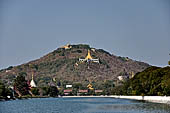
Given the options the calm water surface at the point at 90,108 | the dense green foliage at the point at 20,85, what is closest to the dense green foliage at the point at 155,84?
the calm water surface at the point at 90,108

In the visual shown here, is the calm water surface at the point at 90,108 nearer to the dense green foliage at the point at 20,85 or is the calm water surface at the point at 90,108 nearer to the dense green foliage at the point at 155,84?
the dense green foliage at the point at 155,84

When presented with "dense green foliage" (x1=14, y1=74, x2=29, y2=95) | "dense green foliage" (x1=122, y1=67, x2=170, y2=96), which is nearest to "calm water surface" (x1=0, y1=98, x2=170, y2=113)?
"dense green foliage" (x1=122, y1=67, x2=170, y2=96)

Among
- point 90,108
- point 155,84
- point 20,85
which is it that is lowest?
point 90,108

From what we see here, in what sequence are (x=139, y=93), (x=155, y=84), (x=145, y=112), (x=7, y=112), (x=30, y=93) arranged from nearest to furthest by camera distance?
(x=145, y=112) < (x=7, y=112) < (x=155, y=84) < (x=139, y=93) < (x=30, y=93)

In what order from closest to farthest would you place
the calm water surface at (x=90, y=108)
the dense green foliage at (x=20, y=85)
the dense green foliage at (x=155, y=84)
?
the calm water surface at (x=90, y=108), the dense green foliage at (x=155, y=84), the dense green foliage at (x=20, y=85)

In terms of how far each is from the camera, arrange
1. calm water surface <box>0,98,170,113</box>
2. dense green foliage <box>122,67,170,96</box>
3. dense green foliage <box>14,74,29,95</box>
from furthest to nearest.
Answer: dense green foliage <box>14,74,29,95</box>
dense green foliage <box>122,67,170,96</box>
calm water surface <box>0,98,170,113</box>

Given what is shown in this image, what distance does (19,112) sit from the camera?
195 feet

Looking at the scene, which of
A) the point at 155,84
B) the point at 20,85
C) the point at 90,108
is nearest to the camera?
the point at 90,108

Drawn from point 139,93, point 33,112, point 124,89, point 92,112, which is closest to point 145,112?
point 92,112

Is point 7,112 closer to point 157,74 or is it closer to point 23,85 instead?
point 157,74

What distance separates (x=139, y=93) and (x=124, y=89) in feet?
107

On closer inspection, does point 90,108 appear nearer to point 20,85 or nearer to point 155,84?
point 155,84

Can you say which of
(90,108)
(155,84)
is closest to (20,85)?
(155,84)

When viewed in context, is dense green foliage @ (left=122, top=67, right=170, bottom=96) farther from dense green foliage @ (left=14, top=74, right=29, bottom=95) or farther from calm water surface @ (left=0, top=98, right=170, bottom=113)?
dense green foliage @ (left=14, top=74, right=29, bottom=95)
